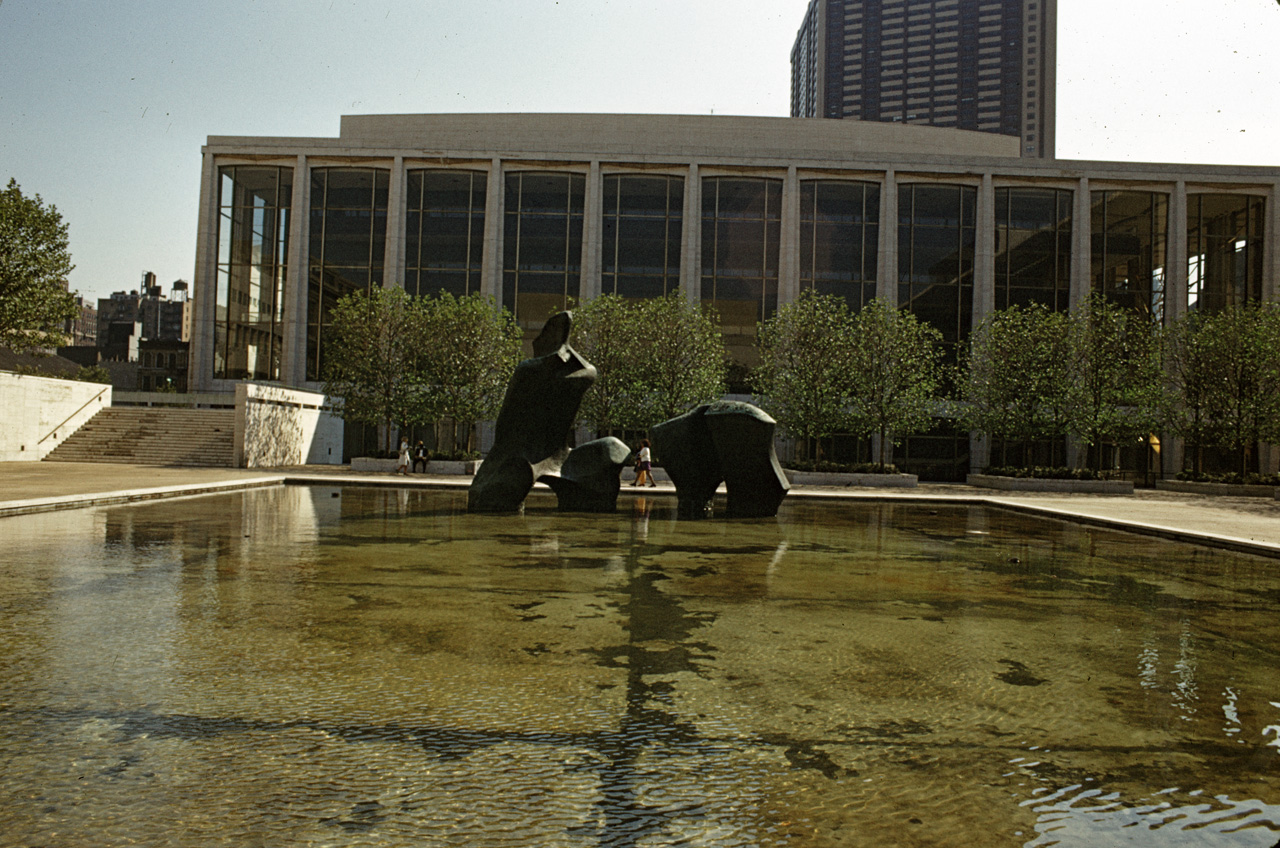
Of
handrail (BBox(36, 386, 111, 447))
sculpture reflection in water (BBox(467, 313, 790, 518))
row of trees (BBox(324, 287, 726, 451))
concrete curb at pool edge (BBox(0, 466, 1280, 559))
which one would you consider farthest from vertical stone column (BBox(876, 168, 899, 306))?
handrail (BBox(36, 386, 111, 447))

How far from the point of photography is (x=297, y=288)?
4488cm

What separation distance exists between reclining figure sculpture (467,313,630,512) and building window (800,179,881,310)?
30.9 m

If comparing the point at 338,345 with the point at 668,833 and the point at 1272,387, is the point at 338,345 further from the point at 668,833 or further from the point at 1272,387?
the point at 1272,387

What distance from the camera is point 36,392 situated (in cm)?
3275

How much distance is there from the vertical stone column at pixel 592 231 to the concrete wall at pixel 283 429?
47.5 ft

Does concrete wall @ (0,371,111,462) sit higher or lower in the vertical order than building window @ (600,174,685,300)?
lower

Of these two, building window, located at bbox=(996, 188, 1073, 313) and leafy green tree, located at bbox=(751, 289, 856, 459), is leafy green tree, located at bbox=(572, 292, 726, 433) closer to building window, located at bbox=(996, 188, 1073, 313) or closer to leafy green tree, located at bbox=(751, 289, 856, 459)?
leafy green tree, located at bbox=(751, 289, 856, 459)

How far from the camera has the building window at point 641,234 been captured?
147 ft

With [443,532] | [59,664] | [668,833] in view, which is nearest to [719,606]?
[668,833]

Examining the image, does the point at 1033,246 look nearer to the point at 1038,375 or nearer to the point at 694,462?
the point at 1038,375

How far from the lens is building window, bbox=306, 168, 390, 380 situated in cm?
4528

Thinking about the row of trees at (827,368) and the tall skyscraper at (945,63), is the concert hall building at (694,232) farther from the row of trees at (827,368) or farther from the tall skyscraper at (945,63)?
the tall skyscraper at (945,63)

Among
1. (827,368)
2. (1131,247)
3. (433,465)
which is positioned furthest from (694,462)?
(1131,247)

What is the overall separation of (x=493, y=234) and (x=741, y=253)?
13350 mm
